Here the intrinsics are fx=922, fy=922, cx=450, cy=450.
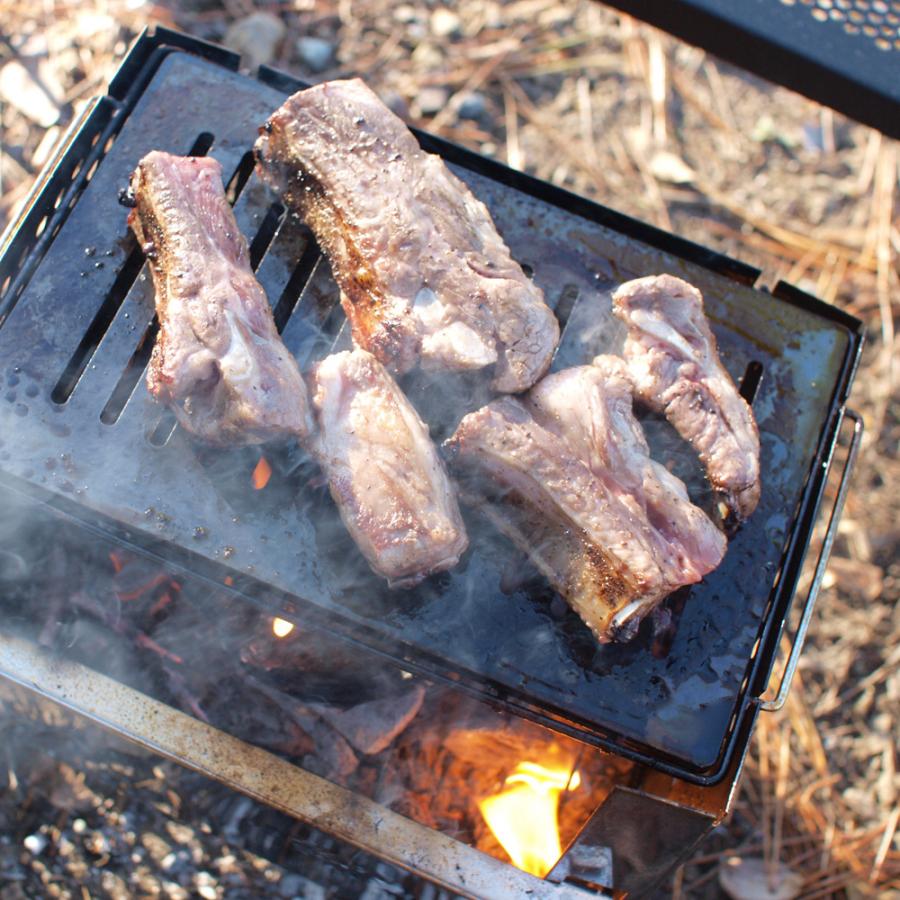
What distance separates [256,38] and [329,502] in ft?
8.90

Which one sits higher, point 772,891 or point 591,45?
point 591,45

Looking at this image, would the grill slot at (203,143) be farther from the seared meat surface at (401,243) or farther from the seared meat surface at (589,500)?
the seared meat surface at (589,500)

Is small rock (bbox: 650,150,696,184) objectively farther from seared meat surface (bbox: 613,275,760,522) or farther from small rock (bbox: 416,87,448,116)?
seared meat surface (bbox: 613,275,760,522)

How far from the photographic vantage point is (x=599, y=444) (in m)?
2.41

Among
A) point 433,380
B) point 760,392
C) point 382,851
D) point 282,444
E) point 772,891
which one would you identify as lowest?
point 382,851

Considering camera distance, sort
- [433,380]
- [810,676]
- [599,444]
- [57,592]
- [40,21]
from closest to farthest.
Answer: [599,444] → [433,380] → [57,592] → [810,676] → [40,21]

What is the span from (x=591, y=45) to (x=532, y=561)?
324 centimetres

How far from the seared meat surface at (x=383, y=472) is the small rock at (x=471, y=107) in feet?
7.78

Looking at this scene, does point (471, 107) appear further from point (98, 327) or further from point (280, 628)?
point (280, 628)

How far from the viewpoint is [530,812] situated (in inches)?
118

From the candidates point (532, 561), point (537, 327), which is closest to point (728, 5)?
point (537, 327)

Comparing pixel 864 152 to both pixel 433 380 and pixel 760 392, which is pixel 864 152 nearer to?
pixel 760 392

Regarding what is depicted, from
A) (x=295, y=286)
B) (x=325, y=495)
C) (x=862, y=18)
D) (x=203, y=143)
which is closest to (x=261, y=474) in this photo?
(x=325, y=495)

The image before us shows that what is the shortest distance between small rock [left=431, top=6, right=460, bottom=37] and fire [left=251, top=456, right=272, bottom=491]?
9.60 feet
